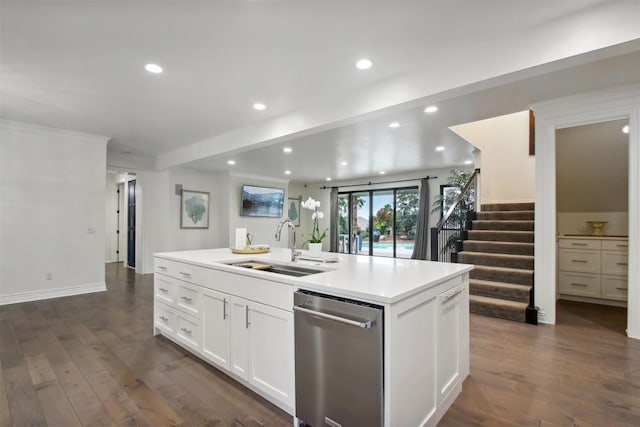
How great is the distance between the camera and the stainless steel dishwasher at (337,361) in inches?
57.1

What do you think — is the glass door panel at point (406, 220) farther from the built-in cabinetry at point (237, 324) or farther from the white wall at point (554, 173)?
the built-in cabinetry at point (237, 324)

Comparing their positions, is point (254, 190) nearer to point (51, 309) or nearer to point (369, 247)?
point (369, 247)

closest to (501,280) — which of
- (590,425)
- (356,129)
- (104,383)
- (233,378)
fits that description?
(590,425)

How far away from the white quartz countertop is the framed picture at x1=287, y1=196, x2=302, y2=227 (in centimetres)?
789

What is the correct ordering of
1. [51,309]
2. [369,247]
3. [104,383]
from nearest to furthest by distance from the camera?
[104,383] < [51,309] < [369,247]

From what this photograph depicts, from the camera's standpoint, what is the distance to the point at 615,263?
167 inches

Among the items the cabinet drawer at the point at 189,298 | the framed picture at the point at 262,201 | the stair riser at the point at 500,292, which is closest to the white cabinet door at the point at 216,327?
the cabinet drawer at the point at 189,298

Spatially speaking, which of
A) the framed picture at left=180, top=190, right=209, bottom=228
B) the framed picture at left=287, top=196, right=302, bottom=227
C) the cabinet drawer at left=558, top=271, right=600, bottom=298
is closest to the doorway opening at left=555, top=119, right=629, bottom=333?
the cabinet drawer at left=558, top=271, right=600, bottom=298

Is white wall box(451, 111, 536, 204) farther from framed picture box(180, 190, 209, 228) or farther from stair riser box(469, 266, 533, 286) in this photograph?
A: framed picture box(180, 190, 209, 228)

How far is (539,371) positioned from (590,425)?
672 mm

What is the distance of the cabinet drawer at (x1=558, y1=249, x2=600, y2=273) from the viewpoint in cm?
441

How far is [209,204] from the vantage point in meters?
8.15

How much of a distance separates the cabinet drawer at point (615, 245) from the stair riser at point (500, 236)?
85cm

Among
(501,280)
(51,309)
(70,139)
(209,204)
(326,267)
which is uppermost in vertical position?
(70,139)
